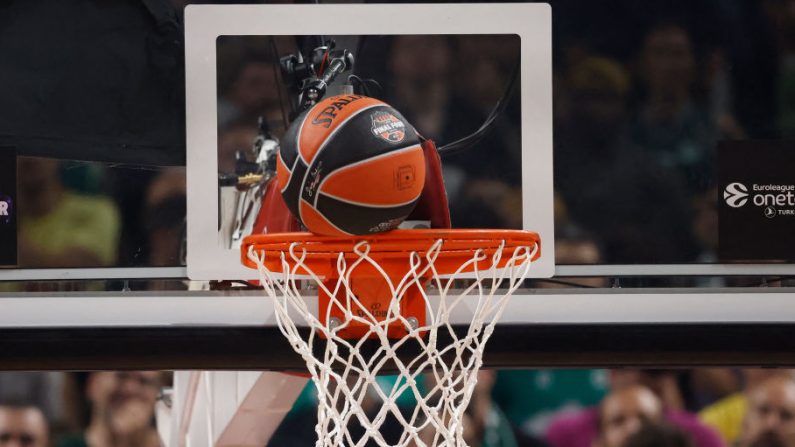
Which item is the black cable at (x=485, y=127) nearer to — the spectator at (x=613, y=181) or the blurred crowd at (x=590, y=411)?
the spectator at (x=613, y=181)

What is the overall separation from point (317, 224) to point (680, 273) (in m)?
0.81

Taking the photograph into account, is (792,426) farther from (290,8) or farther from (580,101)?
(290,8)

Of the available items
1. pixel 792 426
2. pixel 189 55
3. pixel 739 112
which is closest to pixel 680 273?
pixel 739 112

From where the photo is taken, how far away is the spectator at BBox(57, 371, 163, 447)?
126 inches

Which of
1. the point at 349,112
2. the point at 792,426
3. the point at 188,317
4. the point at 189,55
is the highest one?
the point at 189,55

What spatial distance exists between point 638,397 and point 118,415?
1.79m

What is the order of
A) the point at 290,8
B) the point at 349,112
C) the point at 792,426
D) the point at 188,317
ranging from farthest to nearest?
the point at 792,426
the point at 290,8
the point at 188,317
the point at 349,112

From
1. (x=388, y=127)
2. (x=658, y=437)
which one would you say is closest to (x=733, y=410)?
(x=658, y=437)

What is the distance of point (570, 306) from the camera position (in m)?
1.63

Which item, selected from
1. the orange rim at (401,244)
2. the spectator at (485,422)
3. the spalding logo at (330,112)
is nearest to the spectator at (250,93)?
the orange rim at (401,244)

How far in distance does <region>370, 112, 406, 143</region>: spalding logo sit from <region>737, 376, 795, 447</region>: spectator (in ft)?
8.05

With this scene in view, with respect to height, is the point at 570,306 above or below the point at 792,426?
above

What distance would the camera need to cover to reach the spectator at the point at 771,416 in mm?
3229

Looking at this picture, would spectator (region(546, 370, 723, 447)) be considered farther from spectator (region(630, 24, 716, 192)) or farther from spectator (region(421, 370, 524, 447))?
spectator (region(630, 24, 716, 192))
